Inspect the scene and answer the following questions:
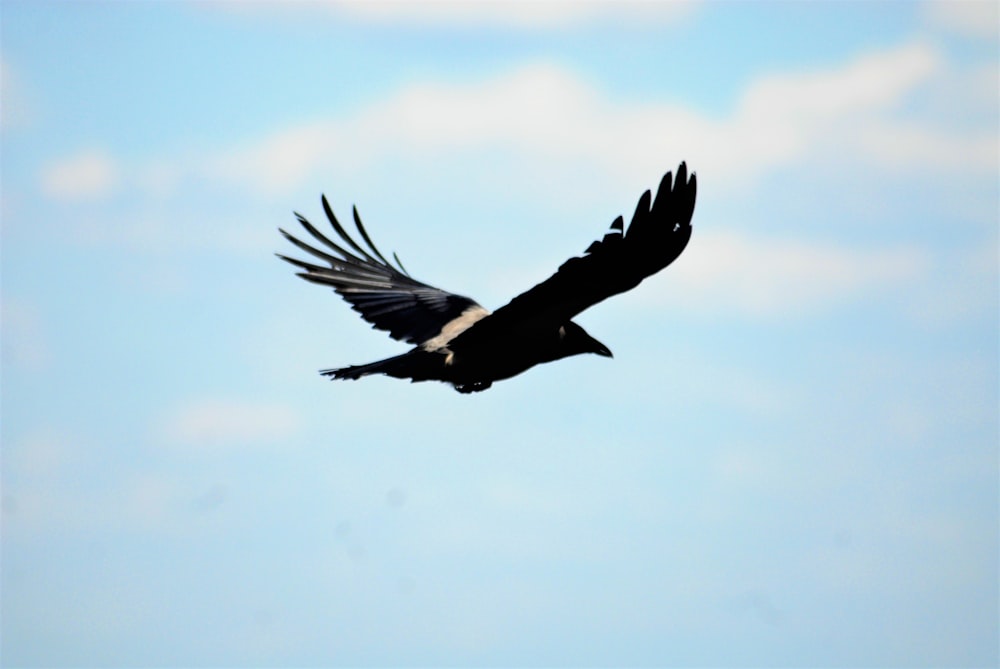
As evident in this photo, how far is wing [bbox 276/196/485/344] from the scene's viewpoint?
15836 mm

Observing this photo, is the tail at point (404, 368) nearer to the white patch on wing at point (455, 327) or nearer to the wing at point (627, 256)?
the white patch on wing at point (455, 327)

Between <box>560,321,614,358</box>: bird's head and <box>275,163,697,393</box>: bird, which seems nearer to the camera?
<box>275,163,697,393</box>: bird

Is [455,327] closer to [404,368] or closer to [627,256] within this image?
[404,368]

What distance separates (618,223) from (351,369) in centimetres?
307

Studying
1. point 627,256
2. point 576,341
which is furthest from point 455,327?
point 627,256

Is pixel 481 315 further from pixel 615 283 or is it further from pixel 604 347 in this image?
pixel 615 283

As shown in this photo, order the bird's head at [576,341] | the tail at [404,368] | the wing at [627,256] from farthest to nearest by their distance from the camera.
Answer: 1. the bird's head at [576,341]
2. the tail at [404,368]
3. the wing at [627,256]

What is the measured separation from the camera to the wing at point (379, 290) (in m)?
15.8

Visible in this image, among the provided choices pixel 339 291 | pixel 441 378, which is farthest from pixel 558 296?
pixel 339 291

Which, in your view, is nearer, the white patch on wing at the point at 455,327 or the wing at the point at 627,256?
the wing at the point at 627,256

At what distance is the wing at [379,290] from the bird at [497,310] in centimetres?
1

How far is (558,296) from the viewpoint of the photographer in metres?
13.6

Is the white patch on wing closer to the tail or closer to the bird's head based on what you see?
the tail

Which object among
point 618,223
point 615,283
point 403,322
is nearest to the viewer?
point 618,223
